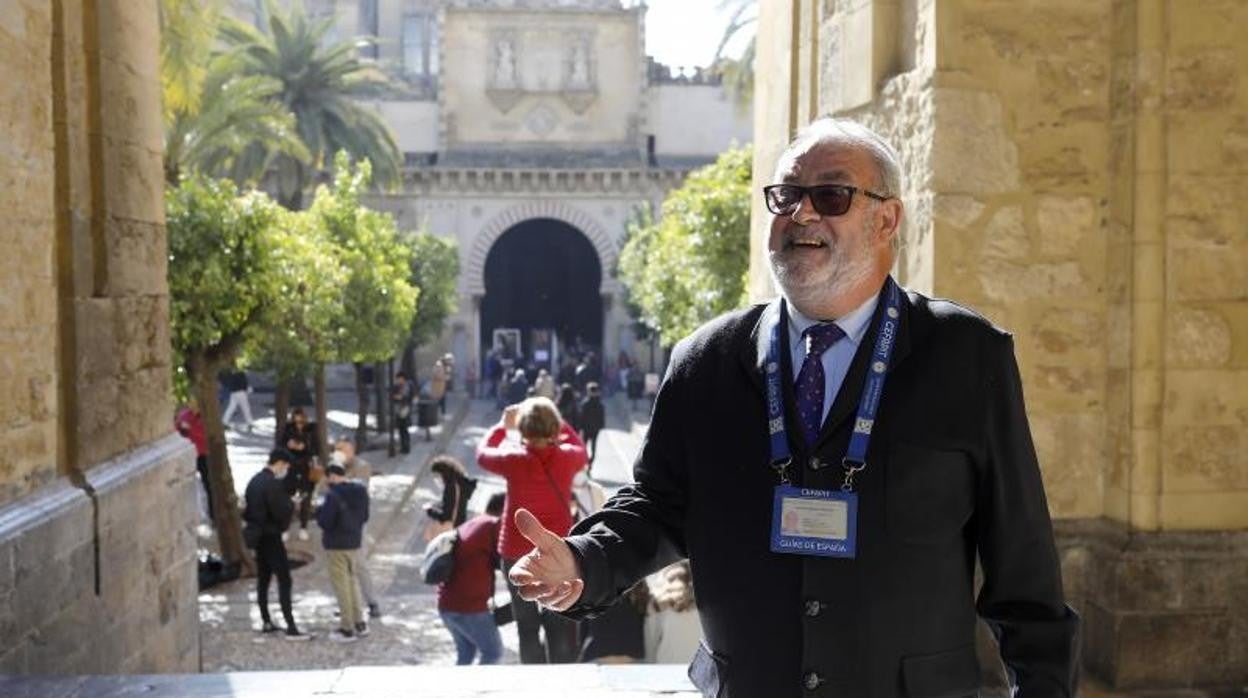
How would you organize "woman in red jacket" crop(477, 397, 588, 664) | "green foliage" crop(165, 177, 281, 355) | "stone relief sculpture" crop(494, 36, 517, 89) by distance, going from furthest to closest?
1. "stone relief sculpture" crop(494, 36, 517, 89)
2. "green foliage" crop(165, 177, 281, 355)
3. "woman in red jacket" crop(477, 397, 588, 664)

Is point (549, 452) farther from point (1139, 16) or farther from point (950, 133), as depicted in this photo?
point (1139, 16)

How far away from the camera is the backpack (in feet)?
21.7

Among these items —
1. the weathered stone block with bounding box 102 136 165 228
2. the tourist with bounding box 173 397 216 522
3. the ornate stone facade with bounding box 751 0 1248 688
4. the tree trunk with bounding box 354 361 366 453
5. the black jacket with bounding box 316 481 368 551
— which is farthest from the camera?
the tree trunk with bounding box 354 361 366 453

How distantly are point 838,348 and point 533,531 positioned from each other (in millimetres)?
612

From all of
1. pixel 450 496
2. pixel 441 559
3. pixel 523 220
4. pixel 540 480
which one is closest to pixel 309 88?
pixel 523 220

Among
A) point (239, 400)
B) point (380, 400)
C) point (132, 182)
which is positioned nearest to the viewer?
point (132, 182)

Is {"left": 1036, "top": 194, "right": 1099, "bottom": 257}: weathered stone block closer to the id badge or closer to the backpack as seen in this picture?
the id badge

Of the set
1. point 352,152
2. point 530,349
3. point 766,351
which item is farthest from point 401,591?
point 530,349

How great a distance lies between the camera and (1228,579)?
176 inches

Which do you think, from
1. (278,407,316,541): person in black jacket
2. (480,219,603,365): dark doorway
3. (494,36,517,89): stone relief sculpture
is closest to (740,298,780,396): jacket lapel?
(278,407,316,541): person in black jacket

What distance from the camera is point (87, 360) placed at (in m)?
5.32

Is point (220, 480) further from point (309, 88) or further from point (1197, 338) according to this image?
point (309, 88)

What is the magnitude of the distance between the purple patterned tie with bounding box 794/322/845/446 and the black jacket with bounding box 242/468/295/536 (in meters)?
7.56

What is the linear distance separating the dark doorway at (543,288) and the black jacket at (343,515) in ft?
94.5
